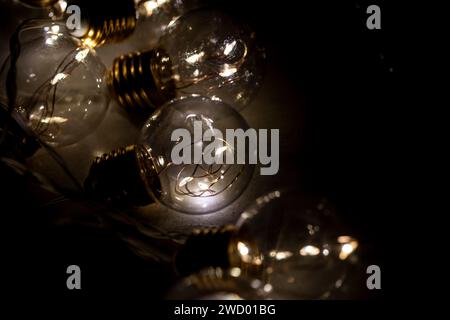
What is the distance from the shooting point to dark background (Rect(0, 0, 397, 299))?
92 centimetres

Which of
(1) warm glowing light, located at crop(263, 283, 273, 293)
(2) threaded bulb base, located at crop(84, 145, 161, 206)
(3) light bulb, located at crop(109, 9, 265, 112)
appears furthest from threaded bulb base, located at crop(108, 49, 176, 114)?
(1) warm glowing light, located at crop(263, 283, 273, 293)

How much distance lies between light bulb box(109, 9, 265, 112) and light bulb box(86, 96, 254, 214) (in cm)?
6

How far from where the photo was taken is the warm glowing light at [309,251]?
78cm

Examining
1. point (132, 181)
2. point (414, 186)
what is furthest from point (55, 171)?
point (414, 186)

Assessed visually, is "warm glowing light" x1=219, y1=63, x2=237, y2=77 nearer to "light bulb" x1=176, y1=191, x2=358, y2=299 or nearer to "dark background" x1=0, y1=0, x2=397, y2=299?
"dark background" x1=0, y1=0, x2=397, y2=299

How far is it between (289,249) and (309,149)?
0.30 metres

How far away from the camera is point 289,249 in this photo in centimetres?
78

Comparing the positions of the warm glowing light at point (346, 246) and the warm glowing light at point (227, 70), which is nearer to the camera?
the warm glowing light at point (346, 246)

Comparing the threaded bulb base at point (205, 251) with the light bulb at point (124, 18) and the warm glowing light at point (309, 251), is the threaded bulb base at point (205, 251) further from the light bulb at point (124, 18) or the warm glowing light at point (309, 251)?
the light bulb at point (124, 18)

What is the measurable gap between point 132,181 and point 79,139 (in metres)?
0.15

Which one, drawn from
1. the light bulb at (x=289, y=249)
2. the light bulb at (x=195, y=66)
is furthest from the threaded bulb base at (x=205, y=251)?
the light bulb at (x=195, y=66)

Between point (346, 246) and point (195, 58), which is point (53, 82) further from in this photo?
point (346, 246)

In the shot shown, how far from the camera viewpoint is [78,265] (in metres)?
0.91
